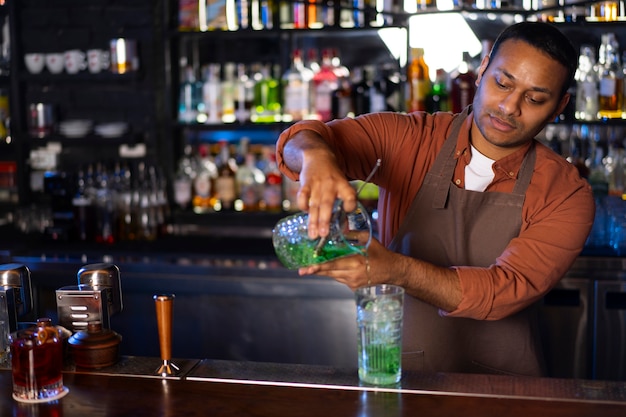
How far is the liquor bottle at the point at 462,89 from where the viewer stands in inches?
144

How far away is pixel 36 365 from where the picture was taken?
1561mm

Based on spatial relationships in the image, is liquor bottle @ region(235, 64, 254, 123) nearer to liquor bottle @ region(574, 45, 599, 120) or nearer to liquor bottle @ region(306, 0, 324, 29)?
liquor bottle @ region(306, 0, 324, 29)

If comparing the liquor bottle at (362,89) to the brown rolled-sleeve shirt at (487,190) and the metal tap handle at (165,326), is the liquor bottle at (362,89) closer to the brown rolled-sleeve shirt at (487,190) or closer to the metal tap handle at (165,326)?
the brown rolled-sleeve shirt at (487,190)

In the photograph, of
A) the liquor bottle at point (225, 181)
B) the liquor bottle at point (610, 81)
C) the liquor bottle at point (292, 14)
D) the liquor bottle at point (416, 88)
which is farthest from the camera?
the liquor bottle at point (225, 181)

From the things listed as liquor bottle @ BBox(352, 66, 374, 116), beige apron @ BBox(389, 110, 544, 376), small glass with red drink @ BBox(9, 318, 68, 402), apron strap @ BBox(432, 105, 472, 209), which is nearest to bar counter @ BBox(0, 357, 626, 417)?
small glass with red drink @ BBox(9, 318, 68, 402)

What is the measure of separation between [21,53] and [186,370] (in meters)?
2.87

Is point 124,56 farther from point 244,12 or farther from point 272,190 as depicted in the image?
point 272,190

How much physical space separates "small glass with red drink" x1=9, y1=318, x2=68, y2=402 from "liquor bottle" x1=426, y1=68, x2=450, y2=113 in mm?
2477

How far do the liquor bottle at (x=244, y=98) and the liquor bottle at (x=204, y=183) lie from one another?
272mm

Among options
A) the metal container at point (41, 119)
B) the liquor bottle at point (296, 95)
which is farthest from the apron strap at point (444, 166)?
the metal container at point (41, 119)

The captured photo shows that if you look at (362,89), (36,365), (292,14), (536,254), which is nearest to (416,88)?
(362,89)

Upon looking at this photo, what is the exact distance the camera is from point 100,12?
159 inches

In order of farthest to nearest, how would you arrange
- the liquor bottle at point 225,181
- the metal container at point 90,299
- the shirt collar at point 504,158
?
the liquor bottle at point 225,181 < the shirt collar at point 504,158 < the metal container at point 90,299

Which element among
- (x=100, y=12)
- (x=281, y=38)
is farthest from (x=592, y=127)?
(x=100, y=12)
